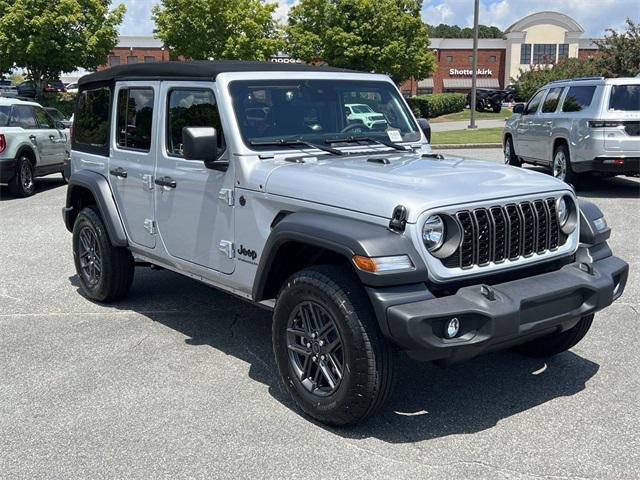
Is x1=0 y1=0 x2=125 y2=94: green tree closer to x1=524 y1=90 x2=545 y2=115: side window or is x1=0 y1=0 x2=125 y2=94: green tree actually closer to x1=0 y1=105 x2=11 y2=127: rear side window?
x1=0 y1=105 x2=11 y2=127: rear side window

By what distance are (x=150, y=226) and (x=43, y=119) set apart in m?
10.1

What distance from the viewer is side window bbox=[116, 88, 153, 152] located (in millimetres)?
5605

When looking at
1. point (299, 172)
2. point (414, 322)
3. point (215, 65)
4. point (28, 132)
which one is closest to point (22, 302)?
point (215, 65)

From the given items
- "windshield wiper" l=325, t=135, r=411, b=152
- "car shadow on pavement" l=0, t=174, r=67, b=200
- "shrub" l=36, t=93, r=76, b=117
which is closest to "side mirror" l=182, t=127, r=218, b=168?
"windshield wiper" l=325, t=135, r=411, b=152

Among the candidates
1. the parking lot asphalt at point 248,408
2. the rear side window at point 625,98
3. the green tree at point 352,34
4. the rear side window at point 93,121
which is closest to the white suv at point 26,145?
the rear side window at point 93,121

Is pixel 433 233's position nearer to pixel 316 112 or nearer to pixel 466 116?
pixel 316 112

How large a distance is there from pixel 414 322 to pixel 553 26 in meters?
73.5

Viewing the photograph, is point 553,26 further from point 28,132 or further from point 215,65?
point 215,65

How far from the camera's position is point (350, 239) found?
12.1 feet

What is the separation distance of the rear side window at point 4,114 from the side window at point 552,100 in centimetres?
968

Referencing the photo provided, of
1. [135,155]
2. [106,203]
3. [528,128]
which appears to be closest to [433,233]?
[135,155]

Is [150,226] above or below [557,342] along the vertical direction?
above

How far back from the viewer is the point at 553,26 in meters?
70.6

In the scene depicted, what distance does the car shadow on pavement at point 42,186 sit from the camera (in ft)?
44.7
